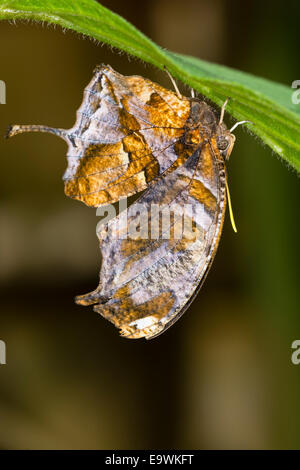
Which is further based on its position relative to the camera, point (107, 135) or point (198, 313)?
point (198, 313)

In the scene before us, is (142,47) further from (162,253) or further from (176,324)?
(176,324)

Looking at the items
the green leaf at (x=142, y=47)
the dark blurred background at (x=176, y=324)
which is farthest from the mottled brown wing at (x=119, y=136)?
the dark blurred background at (x=176, y=324)

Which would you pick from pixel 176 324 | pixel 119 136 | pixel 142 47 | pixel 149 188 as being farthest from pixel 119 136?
pixel 176 324

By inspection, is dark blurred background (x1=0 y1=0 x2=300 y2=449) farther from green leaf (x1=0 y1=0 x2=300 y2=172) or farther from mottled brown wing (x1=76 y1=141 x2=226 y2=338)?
green leaf (x1=0 y1=0 x2=300 y2=172)

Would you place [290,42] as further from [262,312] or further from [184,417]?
[184,417]

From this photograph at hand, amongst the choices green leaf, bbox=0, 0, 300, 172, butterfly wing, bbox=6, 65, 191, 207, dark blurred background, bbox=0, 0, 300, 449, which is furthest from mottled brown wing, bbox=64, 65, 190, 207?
dark blurred background, bbox=0, 0, 300, 449

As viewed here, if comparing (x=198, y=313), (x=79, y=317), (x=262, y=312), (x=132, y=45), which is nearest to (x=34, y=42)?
(x=79, y=317)
